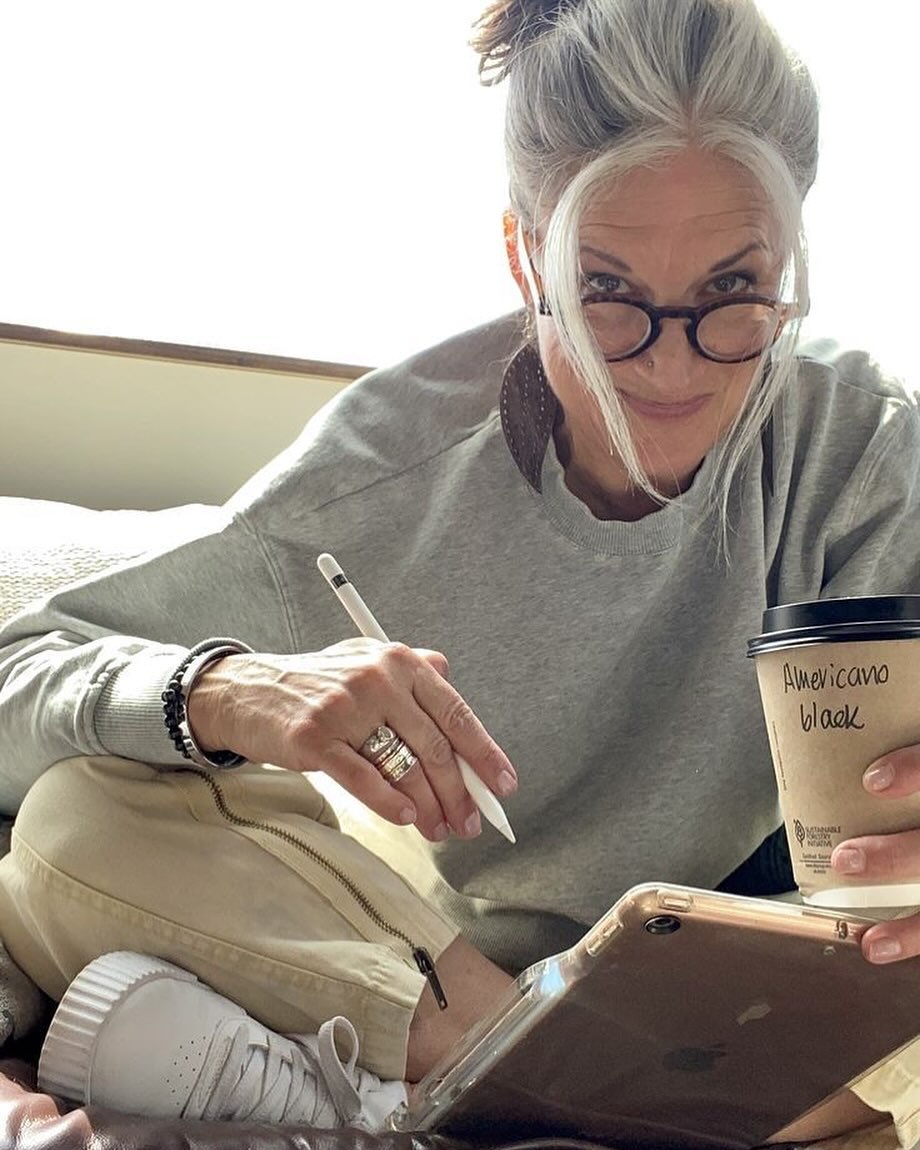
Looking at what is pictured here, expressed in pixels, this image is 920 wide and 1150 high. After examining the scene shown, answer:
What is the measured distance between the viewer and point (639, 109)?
0.97 metres

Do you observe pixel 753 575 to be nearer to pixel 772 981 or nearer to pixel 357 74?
pixel 772 981

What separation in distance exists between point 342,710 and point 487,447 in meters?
0.41

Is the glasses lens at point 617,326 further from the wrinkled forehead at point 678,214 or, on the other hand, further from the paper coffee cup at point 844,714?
the paper coffee cup at point 844,714

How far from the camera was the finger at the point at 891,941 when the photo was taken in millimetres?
656

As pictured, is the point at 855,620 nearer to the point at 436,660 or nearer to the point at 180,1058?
the point at 436,660

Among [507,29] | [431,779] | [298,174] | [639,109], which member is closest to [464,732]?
[431,779]

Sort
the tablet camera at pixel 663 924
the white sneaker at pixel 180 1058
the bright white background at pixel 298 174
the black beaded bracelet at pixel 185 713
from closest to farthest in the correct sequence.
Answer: the tablet camera at pixel 663 924 → the white sneaker at pixel 180 1058 → the black beaded bracelet at pixel 185 713 → the bright white background at pixel 298 174

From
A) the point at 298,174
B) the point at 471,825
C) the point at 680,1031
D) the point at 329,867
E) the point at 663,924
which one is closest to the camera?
the point at 663,924

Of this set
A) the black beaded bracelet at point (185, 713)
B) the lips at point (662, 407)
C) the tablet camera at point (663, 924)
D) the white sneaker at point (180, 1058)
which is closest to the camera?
the tablet camera at point (663, 924)

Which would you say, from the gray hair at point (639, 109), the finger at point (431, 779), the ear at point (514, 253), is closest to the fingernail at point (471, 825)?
the finger at point (431, 779)

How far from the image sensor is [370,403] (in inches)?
46.8

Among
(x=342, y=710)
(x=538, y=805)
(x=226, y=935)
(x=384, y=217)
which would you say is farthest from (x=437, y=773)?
(x=384, y=217)

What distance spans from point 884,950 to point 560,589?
53 centimetres

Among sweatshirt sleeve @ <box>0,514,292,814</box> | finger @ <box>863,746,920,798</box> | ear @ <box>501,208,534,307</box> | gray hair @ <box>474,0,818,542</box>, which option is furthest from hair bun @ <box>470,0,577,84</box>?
finger @ <box>863,746,920,798</box>
